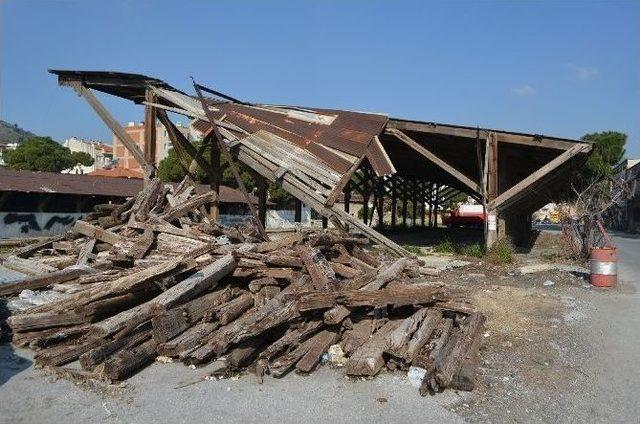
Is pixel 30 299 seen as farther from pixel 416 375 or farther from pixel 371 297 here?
pixel 416 375

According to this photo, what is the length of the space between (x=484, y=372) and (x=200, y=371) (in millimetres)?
3391

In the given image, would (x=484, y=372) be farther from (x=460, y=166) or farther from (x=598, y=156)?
(x=598, y=156)

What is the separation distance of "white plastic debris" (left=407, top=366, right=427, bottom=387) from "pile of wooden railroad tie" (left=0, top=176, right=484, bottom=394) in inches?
3.3

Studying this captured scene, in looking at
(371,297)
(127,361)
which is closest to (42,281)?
(127,361)

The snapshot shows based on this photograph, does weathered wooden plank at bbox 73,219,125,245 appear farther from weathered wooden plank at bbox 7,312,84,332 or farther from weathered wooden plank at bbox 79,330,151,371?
weathered wooden plank at bbox 79,330,151,371

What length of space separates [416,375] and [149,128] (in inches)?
489

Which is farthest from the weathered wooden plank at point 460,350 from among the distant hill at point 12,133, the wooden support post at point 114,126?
the distant hill at point 12,133

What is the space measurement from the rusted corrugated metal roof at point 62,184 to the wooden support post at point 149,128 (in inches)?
561

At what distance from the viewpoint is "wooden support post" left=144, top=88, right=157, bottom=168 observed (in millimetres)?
15289

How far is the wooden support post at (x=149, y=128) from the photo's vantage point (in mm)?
15289

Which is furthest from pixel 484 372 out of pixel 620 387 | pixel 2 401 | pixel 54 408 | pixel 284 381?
pixel 2 401

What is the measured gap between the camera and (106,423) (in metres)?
4.64

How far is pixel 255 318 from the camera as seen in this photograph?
6.41m

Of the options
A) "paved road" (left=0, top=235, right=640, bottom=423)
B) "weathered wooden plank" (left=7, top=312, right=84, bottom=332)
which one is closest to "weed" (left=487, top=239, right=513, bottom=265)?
"paved road" (left=0, top=235, right=640, bottom=423)
